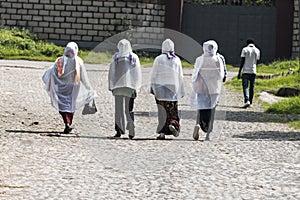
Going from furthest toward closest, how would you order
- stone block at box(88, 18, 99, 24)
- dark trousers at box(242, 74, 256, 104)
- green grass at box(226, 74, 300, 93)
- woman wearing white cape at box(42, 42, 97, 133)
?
stone block at box(88, 18, 99, 24), green grass at box(226, 74, 300, 93), dark trousers at box(242, 74, 256, 104), woman wearing white cape at box(42, 42, 97, 133)

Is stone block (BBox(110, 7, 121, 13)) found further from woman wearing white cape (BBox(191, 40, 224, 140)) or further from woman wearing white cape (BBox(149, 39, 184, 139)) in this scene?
woman wearing white cape (BBox(149, 39, 184, 139))

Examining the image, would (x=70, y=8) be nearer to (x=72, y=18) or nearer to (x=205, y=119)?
(x=72, y=18)

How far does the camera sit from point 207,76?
13.0 meters

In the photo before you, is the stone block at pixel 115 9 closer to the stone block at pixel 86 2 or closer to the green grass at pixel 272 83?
the stone block at pixel 86 2

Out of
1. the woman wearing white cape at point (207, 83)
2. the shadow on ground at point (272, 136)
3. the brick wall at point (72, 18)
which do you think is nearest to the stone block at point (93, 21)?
the brick wall at point (72, 18)

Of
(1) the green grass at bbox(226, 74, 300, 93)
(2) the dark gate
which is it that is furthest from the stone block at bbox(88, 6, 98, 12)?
(1) the green grass at bbox(226, 74, 300, 93)

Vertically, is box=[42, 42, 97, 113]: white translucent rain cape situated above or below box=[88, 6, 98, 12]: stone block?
below

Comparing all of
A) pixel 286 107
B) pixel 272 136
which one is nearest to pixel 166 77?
pixel 272 136

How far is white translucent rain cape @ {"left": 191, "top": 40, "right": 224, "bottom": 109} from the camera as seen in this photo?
12938mm

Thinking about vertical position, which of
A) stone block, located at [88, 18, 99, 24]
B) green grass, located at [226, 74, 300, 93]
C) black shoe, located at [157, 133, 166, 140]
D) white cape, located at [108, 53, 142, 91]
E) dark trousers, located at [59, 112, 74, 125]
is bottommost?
green grass, located at [226, 74, 300, 93]

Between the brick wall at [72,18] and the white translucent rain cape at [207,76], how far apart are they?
2188cm

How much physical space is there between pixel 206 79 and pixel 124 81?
124 centimetres

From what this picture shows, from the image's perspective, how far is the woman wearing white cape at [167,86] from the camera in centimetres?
1271

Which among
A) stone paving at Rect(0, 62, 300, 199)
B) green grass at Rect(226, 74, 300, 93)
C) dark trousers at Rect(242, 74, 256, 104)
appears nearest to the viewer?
stone paving at Rect(0, 62, 300, 199)
